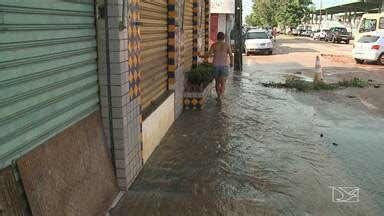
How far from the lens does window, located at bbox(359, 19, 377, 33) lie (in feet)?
82.1

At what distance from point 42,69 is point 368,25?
1003 inches

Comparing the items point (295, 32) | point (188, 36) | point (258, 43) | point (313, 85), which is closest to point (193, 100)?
point (188, 36)

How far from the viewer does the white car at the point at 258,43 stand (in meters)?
27.4

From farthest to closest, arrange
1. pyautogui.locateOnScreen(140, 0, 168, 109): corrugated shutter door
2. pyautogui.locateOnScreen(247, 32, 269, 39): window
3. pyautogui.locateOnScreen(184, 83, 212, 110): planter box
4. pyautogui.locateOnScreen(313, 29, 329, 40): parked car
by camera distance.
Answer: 1. pyautogui.locateOnScreen(313, 29, 329, 40): parked car
2. pyautogui.locateOnScreen(247, 32, 269, 39): window
3. pyautogui.locateOnScreen(184, 83, 212, 110): planter box
4. pyautogui.locateOnScreen(140, 0, 168, 109): corrugated shutter door

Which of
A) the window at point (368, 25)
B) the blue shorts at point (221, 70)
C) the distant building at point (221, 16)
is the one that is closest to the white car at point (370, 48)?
the window at point (368, 25)

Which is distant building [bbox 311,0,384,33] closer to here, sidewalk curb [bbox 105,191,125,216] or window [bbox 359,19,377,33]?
window [bbox 359,19,377,33]

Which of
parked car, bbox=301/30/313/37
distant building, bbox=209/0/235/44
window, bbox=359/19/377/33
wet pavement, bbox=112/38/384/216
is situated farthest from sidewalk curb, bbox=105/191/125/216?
parked car, bbox=301/30/313/37

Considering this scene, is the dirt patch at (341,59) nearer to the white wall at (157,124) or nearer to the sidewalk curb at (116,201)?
the white wall at (157,124)

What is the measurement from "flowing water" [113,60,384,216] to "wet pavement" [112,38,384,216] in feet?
0.04

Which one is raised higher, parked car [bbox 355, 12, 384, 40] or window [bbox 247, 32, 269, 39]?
parked car [bbox 355, 12, 384, 40]

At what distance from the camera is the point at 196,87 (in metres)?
10.0

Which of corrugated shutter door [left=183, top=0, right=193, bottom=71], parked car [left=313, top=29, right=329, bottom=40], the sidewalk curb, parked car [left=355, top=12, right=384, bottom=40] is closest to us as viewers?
the sidewalk curb

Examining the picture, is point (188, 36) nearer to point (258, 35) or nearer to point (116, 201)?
point (116, 201)

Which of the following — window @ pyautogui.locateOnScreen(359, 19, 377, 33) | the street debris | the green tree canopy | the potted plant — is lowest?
the street debris
